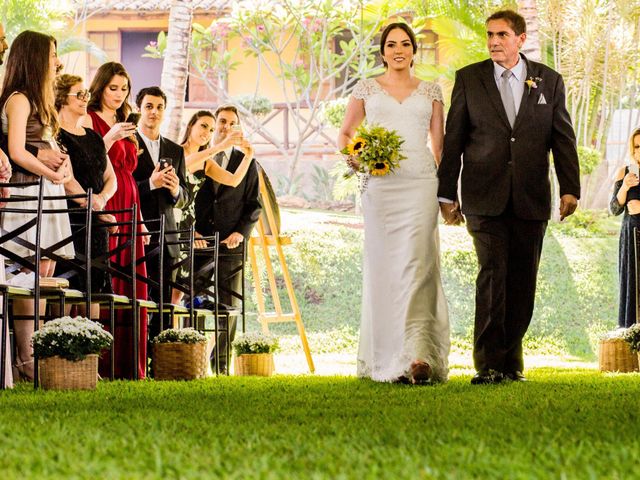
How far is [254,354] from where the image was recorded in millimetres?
9344

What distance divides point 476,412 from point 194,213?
19.9 ft

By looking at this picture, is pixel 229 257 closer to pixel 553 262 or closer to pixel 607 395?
pixel 607 395

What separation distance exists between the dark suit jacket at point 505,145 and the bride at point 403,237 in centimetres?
43

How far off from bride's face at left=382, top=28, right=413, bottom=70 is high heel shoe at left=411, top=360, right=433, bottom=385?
171cm

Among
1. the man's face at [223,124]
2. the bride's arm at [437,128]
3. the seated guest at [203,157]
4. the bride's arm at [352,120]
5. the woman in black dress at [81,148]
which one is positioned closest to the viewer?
the bride's arm at [437,128]

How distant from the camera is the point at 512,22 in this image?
639 cm

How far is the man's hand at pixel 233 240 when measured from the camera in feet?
33.5

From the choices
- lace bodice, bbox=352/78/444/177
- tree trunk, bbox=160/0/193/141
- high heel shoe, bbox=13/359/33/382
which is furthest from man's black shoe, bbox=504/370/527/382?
tree trunk, bbox=160/0/193/141

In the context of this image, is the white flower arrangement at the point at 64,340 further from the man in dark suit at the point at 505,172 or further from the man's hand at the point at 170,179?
the man's hand at the point at 170,179

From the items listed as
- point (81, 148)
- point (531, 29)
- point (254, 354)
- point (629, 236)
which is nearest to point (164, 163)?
point (81, 148)

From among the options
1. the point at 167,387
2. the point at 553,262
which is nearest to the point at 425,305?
the point at 167,387

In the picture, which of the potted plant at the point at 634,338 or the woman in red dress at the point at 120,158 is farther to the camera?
the potted plant at the point at 634,338

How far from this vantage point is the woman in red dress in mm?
7715

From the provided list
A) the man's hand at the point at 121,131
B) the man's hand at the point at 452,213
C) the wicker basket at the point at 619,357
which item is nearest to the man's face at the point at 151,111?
the man's hand at the point at 121,131
